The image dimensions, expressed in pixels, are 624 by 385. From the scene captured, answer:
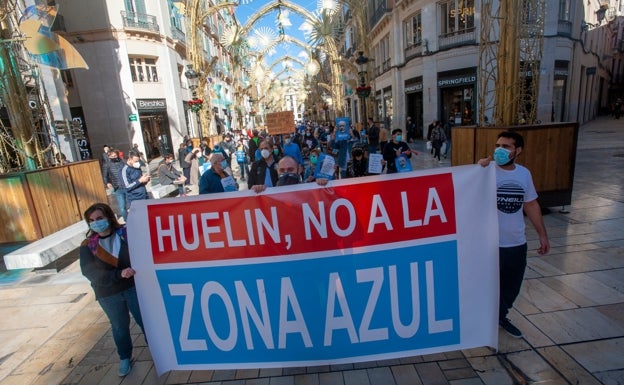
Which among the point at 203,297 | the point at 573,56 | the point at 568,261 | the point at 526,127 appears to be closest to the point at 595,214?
the point at 526,127

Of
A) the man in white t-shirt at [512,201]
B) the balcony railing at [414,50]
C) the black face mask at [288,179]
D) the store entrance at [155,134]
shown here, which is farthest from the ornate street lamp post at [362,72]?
the store entrance at [155,134]

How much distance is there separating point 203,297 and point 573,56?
87.7ft

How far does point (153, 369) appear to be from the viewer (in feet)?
10.6

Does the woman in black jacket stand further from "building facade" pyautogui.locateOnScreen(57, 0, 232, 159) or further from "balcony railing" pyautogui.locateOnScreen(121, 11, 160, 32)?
"balcony railing" pyautogui.locateOnScreen(121, 11, 160, 32)

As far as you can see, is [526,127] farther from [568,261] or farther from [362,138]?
[362,138]

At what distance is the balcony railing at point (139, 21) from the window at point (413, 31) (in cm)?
1755

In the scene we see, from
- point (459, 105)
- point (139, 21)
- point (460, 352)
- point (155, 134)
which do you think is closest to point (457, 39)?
point (459, 105)

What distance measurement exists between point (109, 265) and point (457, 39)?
2198 cm

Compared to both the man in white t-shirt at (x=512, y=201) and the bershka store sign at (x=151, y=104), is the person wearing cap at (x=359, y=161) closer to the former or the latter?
the man in white t-shirt at (x=512, y=201)

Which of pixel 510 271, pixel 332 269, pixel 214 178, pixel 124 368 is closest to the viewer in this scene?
pixel 332 269

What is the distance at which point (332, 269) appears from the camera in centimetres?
273

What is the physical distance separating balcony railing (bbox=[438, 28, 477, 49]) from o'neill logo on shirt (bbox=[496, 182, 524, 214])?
1956cm

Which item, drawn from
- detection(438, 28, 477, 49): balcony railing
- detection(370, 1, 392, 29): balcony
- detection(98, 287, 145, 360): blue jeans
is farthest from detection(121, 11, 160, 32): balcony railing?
detection(98, 287, 145, 360): blue jeans

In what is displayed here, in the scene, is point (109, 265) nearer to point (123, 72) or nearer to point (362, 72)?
point (362, 72)
